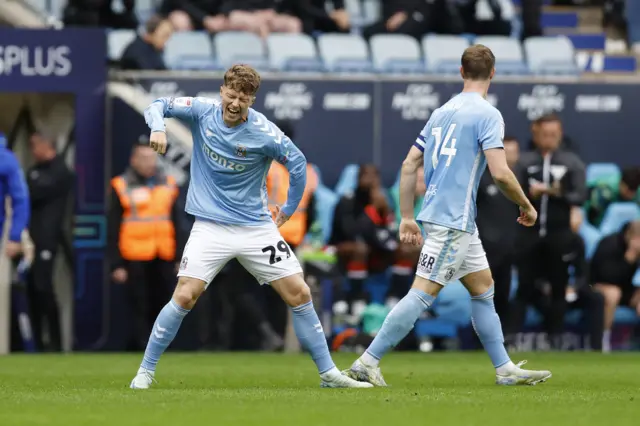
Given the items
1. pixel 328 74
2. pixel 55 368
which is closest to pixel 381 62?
pixel 328 74

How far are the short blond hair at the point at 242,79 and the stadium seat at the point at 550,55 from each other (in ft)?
30.1

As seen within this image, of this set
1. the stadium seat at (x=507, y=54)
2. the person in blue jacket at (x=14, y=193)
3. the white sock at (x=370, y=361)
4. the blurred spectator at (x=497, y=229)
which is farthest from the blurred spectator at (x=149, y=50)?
the white sock at (x=370, y=361)

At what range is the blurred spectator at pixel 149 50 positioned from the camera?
16.1m

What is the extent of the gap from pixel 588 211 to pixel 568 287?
1.24 metres

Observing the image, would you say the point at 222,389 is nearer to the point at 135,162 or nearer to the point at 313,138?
the point at 135,162

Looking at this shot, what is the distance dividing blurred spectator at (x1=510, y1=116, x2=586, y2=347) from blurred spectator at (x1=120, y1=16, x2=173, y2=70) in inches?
159

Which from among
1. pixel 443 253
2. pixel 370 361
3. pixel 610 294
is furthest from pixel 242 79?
pixel 610 294

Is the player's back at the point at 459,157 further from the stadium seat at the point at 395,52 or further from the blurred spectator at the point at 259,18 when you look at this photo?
the blurred spectator at the point at 259,18

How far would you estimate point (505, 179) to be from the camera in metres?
9.23

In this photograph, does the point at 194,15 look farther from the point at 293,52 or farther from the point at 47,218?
the point at 47,218

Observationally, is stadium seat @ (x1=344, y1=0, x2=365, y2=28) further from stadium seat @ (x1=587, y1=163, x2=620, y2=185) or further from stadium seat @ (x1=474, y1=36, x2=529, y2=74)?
stadium seat @ (x1=587, y1=163, x2=620, y2=185)

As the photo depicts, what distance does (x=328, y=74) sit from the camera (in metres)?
16.7

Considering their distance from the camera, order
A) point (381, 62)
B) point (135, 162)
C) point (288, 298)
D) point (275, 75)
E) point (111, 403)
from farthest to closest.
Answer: point (381, 62) → point (275, 75) → point (135, 162) → point (288, 298) → point (111, 403)

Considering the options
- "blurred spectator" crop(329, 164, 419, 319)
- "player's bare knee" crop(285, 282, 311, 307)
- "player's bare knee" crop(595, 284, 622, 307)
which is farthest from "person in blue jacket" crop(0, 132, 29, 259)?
"player's bare knee" crop(595, 284, 622, 307)
